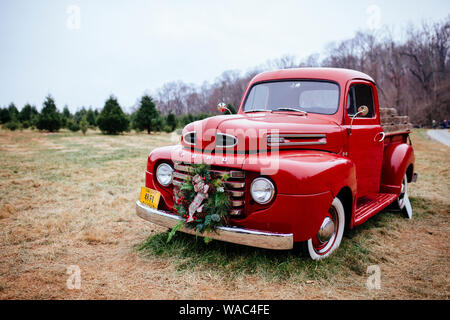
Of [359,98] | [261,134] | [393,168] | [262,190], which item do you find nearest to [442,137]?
[393,168]

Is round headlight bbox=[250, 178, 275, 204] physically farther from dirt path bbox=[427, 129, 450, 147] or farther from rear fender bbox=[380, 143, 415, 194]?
dirt path bbox=[427, 129, 450, 147]

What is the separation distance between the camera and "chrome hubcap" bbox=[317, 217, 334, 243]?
10.1 feet

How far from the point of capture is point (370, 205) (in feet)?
13.3

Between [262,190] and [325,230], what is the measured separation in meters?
0.88

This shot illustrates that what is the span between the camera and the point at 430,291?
2.67 metres

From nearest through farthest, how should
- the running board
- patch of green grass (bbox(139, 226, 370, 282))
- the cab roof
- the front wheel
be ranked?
patch of green grass (bbox(139, 226, 370, 282)) < the front wheel < the running board < the cab roof

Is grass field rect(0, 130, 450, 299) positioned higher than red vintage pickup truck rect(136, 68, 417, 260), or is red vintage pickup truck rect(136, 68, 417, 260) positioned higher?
red vintage pickup truck rect(136, 68, 417, 260)

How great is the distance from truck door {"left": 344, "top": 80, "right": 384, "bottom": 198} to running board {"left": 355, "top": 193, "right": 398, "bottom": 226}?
0.11 meters

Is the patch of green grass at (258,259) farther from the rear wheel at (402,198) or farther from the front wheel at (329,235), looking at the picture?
the rear wheel at (402,198)

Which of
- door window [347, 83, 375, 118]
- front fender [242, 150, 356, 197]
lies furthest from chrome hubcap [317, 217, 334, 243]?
door window [347, 83, 375, 118]
